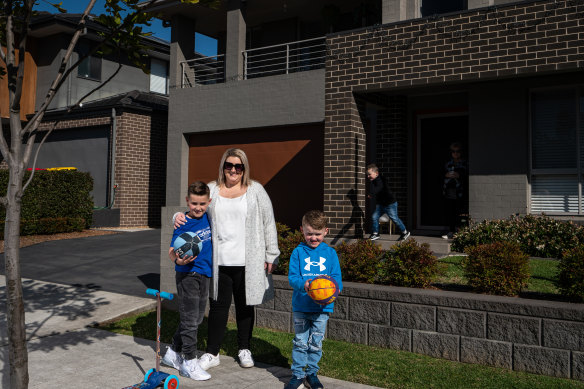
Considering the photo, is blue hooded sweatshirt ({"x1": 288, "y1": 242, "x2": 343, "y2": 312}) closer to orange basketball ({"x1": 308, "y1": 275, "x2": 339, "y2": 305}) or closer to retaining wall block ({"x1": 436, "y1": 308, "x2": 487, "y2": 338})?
orange basketball ({"x1": 308, "y1": 275, "x2": 339, "y2": 305})

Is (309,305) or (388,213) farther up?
(388,213)

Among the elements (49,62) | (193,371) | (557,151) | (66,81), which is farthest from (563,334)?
(49,62)

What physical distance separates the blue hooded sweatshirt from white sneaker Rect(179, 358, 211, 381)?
985 mm

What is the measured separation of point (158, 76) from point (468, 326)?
21.7 meters

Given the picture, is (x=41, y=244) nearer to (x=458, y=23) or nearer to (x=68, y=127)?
(x=68, y=127)

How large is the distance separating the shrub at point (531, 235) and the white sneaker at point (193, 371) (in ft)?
16.8

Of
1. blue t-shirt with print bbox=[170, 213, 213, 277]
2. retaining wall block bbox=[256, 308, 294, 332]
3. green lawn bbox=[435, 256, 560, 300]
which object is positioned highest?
blue t-shirt with print bbox=[170, 213, 213, 277]

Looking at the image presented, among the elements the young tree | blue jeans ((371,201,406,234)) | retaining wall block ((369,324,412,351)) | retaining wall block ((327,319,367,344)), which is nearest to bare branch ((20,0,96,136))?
the young tree

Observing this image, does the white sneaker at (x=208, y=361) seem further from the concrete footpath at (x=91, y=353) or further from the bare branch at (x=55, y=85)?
the bare branch at (x=55, y=85)

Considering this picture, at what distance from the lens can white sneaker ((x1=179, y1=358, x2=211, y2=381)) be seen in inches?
176

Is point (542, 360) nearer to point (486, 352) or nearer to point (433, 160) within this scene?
point (486, 352)

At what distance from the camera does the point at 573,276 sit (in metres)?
4.81

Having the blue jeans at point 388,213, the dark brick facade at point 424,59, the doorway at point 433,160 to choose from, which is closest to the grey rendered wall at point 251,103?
the doorway at point 433,160

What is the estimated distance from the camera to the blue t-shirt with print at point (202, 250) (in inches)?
182
